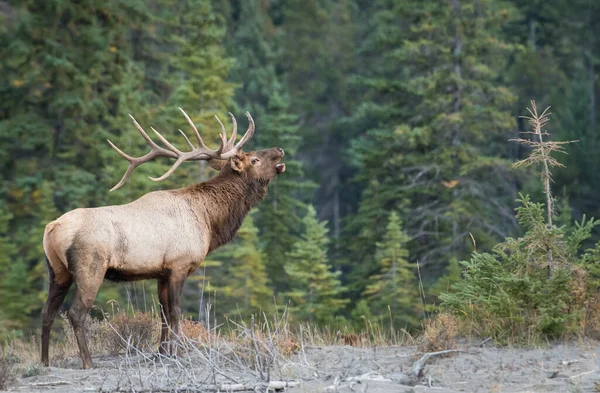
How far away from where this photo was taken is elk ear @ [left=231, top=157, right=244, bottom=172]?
12.2 m

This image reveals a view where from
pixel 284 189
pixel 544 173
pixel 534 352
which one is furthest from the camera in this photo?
pixel 284 189

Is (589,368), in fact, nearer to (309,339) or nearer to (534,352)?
(534,352)

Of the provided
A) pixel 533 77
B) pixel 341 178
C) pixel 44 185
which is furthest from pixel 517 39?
pixel 44 185

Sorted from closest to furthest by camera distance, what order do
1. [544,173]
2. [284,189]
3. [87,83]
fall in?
[544,173], [284,189], [87,83]

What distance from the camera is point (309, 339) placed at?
1144 centimetres

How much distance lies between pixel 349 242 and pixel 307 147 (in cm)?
2438

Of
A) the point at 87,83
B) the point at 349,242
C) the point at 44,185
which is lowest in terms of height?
the point at 349,242

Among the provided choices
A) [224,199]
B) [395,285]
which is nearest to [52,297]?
[224,199]

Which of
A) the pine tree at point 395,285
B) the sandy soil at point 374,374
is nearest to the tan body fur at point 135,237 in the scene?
the sandy soil at point 374,374

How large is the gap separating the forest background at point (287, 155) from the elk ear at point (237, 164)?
15648 mm

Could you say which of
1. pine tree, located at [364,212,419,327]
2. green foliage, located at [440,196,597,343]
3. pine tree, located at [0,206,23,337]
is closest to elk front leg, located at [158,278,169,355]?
green foliage, located at [440,196,597,343]

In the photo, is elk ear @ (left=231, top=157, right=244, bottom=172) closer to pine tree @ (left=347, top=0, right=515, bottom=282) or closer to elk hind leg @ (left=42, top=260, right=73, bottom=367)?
elk hind leg @ (left=42, top=260, right=73, bottom=367)

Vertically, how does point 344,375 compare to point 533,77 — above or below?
below

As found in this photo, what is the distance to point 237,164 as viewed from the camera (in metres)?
12.3
